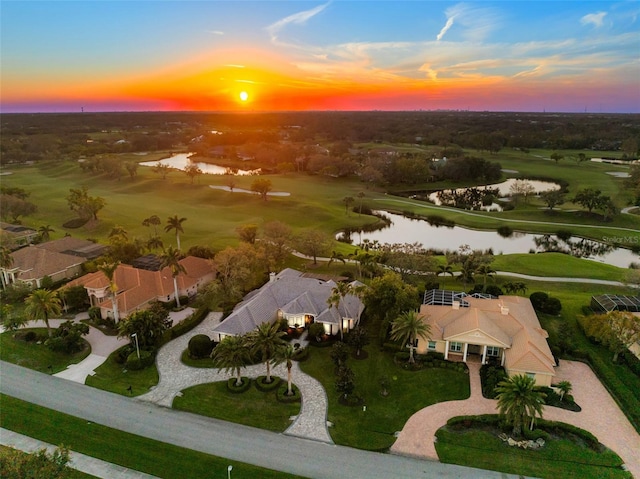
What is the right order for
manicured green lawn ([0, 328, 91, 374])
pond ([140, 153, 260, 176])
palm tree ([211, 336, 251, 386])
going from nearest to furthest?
palm tree ([211, 336, 251, 386]), manicured green lawn ([0, 328, 91, 374]), pond ([140, 153, 260, 176])

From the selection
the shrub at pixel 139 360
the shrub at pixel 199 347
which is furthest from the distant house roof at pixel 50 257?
the shrub at pixel 199 347

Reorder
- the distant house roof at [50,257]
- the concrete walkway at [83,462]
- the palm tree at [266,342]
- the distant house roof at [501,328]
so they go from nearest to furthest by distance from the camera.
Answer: the concrete walkway at [83,462]
the palm tree at [266,342]
the distant house roof at [501,328]
the distant house roof at [50,257]

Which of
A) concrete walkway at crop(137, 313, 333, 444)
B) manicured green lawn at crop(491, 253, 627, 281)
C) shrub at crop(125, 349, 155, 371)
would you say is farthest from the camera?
manicured green lawn at crop(491, 253, 627, 281)

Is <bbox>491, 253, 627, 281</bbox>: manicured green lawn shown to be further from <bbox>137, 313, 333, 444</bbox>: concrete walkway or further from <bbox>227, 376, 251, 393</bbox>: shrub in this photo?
<bbox>227, 376, 251, 393</bbox>: shrub

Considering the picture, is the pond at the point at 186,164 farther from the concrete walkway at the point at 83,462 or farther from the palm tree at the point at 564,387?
the palm tree at the point at 564,387

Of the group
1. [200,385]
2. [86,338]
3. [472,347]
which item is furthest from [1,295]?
[472,347]

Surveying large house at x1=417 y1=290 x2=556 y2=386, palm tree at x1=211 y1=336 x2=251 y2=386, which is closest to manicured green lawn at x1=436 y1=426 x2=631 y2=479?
large house at x1=417 y1=290 x2=556 y2=386

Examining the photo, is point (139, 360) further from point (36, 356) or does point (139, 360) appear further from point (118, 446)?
point (36, 356)
